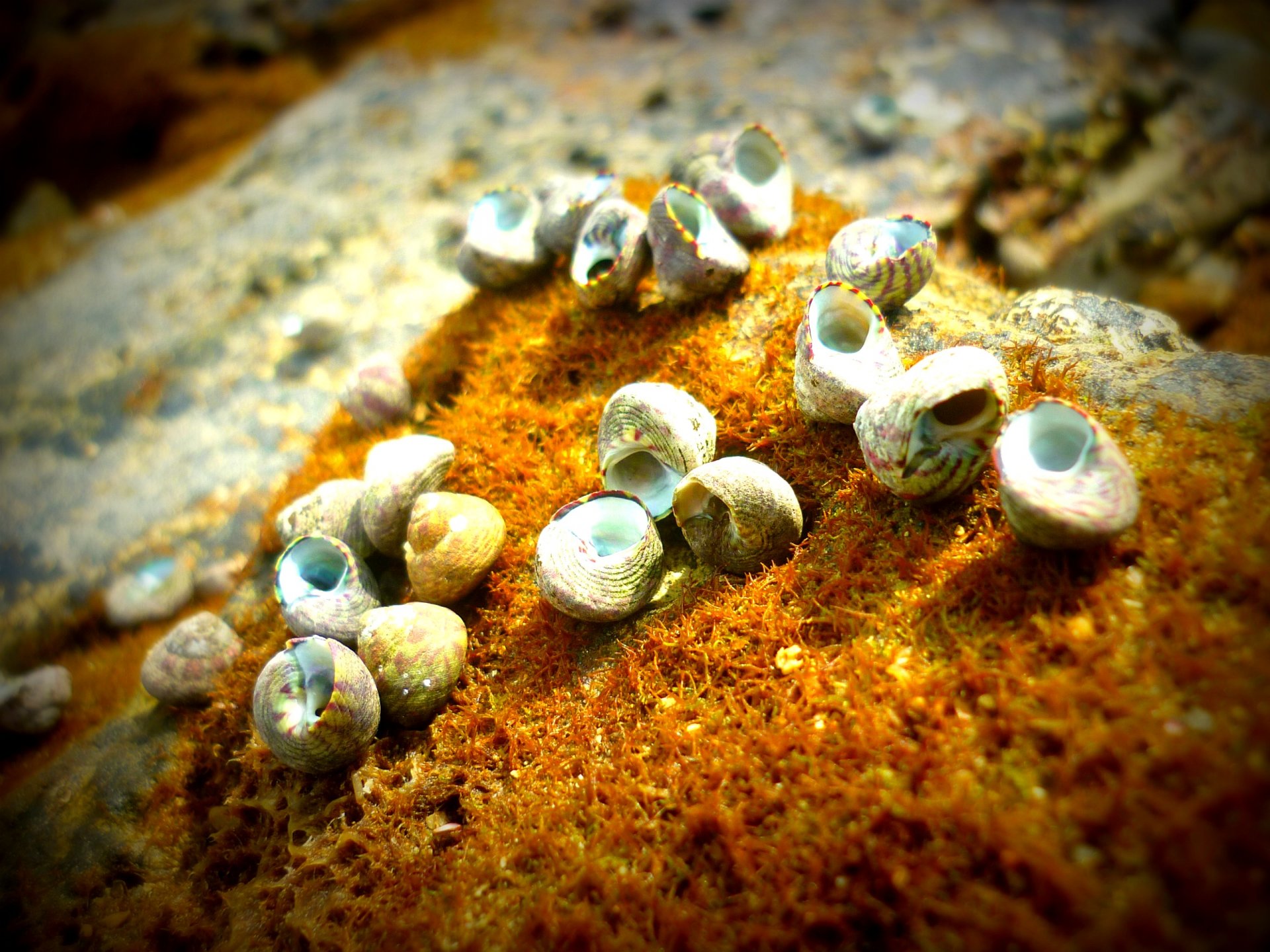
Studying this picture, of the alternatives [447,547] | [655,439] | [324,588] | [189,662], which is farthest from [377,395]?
[655,439]

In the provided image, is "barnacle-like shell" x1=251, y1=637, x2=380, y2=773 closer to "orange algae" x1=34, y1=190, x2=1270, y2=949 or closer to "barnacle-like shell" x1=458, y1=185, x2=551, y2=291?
"orange algae" x1=34, y1=190, x2=1270, y2=949

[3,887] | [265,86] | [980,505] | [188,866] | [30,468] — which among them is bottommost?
[30,468]

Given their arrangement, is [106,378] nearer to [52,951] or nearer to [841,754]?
[52,951]

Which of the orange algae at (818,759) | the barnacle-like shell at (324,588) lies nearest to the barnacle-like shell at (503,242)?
the orange algae at (818,759)

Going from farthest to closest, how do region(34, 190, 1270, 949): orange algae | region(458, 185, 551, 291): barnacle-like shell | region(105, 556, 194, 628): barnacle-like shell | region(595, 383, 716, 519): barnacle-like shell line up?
1. region(105, 556, 194, 628): barnacle-like shell
2. region(458, 185, 551, 291): barnacle-like shell
3. region(595, 383, 716, 519): barnacle-like shell
4. region(34, 190, 1270, 949): orange algae

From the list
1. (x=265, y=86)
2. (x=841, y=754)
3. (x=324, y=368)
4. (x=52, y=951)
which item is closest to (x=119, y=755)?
(x=52, y=951)

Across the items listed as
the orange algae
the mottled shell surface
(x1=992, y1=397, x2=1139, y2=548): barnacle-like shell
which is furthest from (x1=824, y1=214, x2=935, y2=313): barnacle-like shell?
the mottled shell surface
